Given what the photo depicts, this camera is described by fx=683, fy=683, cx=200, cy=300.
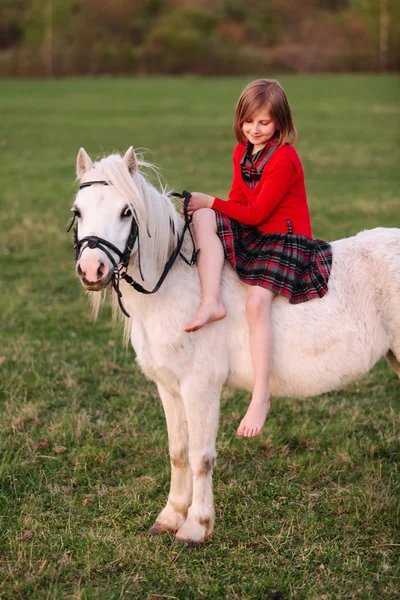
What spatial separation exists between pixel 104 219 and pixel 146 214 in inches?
9.8

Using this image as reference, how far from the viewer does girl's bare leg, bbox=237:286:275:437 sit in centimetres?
350

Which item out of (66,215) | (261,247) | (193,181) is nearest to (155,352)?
(261,247)

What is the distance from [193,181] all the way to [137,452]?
401 inches

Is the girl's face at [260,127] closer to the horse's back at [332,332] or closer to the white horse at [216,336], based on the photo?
the white horse at [216,336]

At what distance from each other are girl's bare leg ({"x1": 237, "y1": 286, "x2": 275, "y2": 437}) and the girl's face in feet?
2.66

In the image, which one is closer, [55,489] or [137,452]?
[55,489]

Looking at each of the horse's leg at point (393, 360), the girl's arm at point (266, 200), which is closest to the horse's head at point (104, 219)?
the girl's arm at point (266, 200)

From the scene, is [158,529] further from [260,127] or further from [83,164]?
[260,127]

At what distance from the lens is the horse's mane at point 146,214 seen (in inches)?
123

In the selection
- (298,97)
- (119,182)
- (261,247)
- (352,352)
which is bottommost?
(298,97)

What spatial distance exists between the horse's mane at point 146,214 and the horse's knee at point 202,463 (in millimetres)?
923

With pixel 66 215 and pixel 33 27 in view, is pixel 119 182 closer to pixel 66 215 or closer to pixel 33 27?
pixel 66 215

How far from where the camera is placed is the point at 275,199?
3.55m

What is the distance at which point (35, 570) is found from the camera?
3.40 meters
